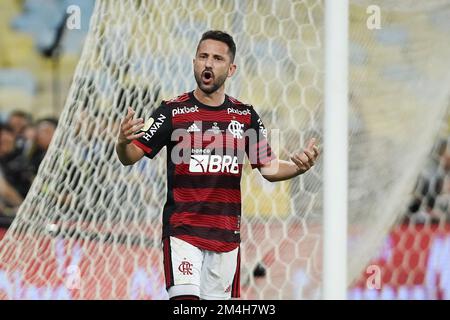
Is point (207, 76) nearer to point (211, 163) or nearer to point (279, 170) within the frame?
point (211, 163)

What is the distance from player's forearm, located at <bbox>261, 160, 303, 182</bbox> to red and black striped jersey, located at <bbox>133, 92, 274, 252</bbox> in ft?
0.37

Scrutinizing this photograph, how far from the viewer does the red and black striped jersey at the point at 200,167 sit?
275 centimetres

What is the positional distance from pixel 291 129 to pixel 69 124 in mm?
1021

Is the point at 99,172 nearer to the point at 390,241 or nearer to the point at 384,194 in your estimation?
the point at 384,194

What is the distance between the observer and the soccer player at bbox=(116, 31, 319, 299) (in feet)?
9.02

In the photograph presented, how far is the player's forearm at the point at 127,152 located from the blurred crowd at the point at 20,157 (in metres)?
2.71

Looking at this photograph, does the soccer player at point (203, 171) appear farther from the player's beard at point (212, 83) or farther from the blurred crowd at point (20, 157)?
the blurred crowd at point (20, 157)

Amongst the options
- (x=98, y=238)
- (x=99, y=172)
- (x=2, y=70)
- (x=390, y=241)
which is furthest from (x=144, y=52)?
(x=2, y=70)

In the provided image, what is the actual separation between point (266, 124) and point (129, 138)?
4.51ft

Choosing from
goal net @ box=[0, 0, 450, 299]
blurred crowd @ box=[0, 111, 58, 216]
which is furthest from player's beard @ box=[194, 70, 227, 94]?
blurred crowd @ box=[0, 111, 58, 216]

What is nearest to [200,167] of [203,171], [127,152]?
[203,171]

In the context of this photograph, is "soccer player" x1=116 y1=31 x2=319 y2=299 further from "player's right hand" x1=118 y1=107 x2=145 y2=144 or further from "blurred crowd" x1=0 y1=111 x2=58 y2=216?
"blurred crowd" x1=0 y1=111 x2=58 y2=216

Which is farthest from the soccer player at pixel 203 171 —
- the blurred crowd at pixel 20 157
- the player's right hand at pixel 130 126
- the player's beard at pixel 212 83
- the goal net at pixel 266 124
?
the blurred crowd at pixel 20 157

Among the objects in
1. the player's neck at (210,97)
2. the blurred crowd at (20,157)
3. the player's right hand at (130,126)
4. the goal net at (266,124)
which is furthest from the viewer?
the blurred crowd at (20,157)
